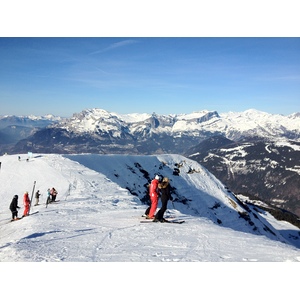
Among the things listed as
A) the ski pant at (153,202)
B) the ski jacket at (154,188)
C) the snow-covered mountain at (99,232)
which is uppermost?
the ski jacket at (154,188)

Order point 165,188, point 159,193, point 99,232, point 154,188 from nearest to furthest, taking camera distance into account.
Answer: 1. point 99,232
2. point 165,188
3. point 154,188
4. point 159,193

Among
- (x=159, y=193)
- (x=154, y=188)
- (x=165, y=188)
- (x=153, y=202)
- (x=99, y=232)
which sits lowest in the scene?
(x=99, y=232)

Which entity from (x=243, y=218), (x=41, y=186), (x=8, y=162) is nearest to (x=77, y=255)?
(x=41, y=186)

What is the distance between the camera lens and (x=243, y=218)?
9044cm

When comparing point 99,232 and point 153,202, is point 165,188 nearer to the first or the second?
point 153,202

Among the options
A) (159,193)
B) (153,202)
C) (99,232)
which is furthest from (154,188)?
(99,232)

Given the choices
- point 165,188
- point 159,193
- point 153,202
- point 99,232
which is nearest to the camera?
point 99,232

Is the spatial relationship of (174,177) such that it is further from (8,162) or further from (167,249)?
(167,249)

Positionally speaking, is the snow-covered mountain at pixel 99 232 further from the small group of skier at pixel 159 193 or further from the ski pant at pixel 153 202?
the ski pant at pixel 153 202

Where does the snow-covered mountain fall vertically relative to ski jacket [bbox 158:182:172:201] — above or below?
below

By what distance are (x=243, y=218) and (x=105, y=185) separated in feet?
188

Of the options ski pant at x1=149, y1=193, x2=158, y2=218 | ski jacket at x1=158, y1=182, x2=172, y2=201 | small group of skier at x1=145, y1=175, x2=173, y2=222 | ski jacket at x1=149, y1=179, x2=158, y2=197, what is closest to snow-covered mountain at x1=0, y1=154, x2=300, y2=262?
small group of skier at x1=145, y1=175, x2=173, y2=222

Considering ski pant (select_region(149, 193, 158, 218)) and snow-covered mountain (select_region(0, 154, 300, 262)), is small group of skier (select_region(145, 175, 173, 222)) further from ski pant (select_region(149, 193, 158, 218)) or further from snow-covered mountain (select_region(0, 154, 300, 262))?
snow-covered mountain (select_region(0, 154, 300, 262))

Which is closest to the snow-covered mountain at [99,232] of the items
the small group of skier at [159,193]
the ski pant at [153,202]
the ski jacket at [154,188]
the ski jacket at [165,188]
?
the small group of skier at [159,193]
